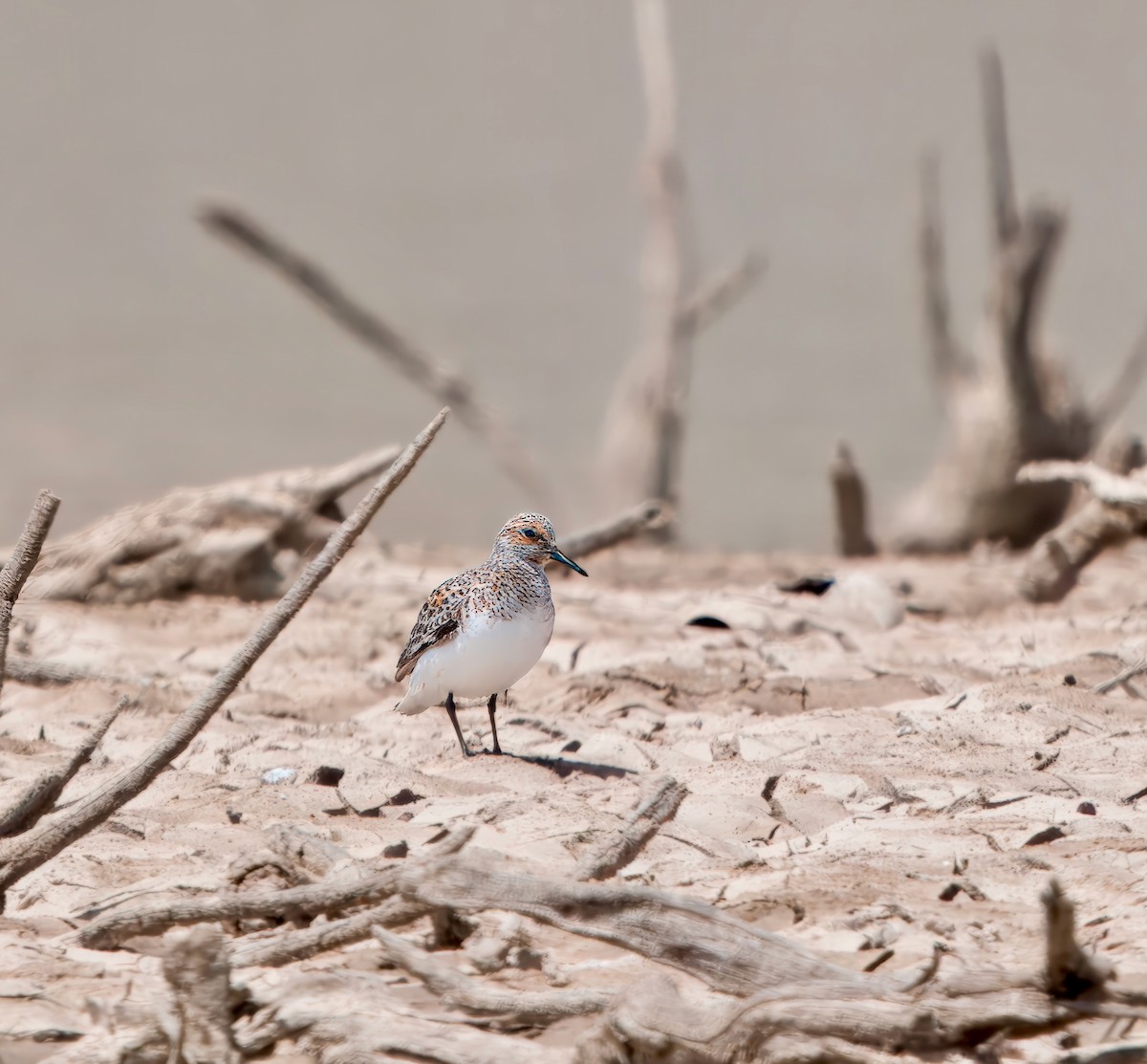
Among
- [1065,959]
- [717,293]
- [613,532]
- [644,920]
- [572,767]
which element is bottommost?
[1065,959]

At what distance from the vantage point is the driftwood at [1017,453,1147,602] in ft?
25.9

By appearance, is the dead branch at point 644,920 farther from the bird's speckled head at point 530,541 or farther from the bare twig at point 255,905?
the bird's speckled head at point 530,541

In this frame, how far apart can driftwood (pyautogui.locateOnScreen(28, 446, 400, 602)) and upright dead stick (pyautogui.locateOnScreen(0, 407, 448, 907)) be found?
403 cm

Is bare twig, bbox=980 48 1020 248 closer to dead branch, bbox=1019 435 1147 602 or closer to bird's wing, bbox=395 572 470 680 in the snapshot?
dead branch, bbox=1019 435 1147 602

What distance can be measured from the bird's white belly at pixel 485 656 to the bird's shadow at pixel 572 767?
240 millimetres

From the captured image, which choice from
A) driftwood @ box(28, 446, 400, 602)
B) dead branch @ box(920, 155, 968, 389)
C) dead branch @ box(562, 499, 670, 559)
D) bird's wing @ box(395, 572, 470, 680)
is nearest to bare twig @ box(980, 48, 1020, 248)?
dead branch @ box(920, 155, 968, 389)

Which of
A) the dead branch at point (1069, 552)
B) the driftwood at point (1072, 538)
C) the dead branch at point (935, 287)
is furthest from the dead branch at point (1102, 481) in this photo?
the dead branch at point (935, 287)

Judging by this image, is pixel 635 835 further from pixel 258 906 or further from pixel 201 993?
pixel 201 993

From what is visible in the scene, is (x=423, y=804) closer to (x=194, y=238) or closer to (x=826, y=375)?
(x=826, y=375)

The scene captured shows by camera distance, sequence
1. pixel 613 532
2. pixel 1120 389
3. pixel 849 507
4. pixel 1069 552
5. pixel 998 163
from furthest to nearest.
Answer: pixel 1120 389 < pixel 998 163 < pixel 849 507 < pixel 613 532 < pixel 1069 552

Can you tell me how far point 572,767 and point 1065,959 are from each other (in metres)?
2.51

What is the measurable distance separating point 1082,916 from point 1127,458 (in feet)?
22.4

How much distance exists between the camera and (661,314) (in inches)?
524

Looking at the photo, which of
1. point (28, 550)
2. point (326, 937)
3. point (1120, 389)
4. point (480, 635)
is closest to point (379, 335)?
point (1120, 389)
